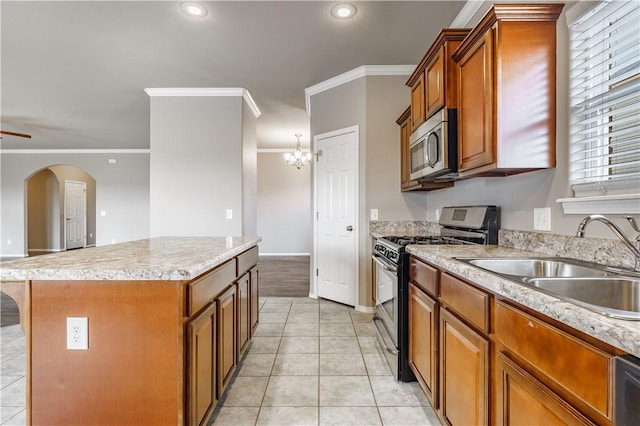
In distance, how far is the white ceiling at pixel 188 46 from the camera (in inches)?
100

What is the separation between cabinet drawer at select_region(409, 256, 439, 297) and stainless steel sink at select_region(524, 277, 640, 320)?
0.53 m

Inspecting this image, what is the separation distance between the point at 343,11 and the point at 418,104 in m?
0.97

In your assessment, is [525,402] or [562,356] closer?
[562,356]

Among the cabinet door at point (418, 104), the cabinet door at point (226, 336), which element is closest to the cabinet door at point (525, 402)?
the cabinet door at point (226, 336)

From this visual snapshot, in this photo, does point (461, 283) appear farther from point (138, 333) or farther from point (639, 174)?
point (138, 333)

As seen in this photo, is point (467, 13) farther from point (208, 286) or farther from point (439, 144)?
point (208, 286)

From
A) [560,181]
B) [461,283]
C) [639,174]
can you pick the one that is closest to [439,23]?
[560,181]

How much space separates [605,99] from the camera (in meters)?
1.33

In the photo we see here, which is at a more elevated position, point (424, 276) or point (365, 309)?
point (424, 276)

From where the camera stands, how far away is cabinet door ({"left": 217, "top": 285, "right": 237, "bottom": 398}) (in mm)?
1628

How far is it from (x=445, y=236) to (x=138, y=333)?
7.50 feet

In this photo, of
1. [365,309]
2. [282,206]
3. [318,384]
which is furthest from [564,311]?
[282,206]

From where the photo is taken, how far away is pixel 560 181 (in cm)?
156

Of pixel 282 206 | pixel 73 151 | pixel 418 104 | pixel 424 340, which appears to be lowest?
pixel 424 340
